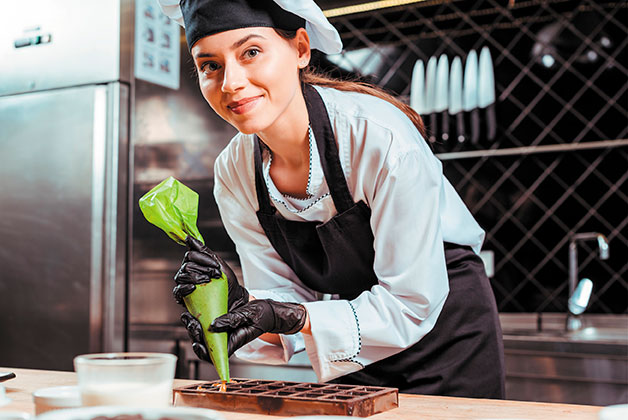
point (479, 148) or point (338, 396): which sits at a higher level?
point (479, 148)

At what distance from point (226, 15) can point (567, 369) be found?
178 centimetres

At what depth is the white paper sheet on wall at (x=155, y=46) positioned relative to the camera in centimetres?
240

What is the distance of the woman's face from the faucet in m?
1.90

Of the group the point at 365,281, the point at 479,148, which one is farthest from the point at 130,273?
the point at 479,148

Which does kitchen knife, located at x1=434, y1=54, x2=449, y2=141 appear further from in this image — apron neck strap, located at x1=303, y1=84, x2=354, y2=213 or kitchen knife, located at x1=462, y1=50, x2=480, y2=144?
apron neck strap, located at x1=303, y1=84, x2=354, y2=213

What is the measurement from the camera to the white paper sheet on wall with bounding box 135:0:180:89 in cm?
240

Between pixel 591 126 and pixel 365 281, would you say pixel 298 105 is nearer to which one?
pixel 365 281

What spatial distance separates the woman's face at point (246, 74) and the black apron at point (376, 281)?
0.16 metres

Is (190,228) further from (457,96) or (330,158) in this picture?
Answer: (457,96)

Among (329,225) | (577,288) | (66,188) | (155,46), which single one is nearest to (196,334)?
(329,225)

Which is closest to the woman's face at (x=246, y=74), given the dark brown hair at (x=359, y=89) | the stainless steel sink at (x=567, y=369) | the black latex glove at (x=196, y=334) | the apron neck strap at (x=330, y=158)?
the apron neck strap at (x=330, y=158)

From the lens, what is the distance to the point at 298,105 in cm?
138

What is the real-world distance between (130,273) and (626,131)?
2.19 meters

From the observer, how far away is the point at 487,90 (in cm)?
318
